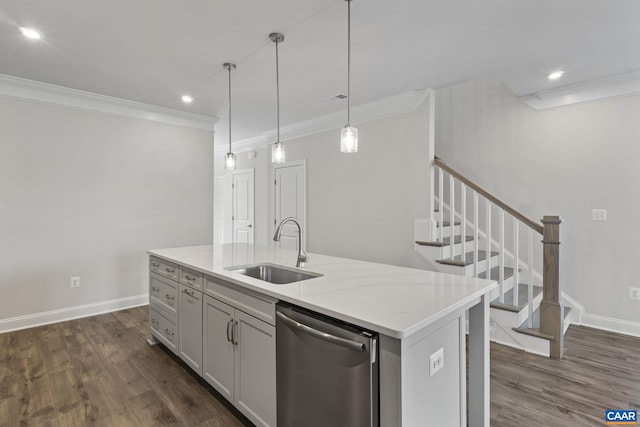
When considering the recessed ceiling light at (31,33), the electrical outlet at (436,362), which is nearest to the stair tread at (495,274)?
the electrical outlet at (436,362)

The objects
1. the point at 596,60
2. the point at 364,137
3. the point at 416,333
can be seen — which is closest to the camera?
the point at 416,333

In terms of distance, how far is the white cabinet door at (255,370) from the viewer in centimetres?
171

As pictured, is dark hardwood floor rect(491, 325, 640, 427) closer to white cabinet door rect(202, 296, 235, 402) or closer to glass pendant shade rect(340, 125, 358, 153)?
white cabinet door rect(202, 296, 235, 402)

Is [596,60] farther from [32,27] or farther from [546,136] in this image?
[32,27]

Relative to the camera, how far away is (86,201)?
3.74m

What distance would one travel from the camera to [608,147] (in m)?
3.31

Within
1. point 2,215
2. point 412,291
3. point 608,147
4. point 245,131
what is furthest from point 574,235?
point 2,215

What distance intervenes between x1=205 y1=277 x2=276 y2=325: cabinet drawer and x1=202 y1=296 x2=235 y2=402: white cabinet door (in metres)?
0.05

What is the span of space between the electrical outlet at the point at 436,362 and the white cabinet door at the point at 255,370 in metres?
0.77

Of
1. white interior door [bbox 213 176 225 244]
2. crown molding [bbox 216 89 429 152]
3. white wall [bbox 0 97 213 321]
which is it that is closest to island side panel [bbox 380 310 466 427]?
crown molding [bbox 216 89 429 152]

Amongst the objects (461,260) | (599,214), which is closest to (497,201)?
(461,260)

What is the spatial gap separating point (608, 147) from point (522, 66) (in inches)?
53.7

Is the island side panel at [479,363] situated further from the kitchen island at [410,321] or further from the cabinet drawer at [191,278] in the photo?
the cabinet drawer at [191,278]

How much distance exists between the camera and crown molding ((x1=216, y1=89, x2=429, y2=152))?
3689 millimetres
